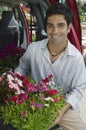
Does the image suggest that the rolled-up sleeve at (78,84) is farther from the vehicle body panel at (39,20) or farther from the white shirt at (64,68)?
the vehicle body panel at (39,20)

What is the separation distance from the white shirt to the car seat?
2.77 meters

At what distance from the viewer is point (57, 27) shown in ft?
9.18

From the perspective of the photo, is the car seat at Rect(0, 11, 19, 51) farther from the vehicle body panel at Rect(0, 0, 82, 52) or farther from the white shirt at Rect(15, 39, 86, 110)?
the white shirt at Rect(15, 39, 86, 110)

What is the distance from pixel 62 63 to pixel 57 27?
0.29 metres

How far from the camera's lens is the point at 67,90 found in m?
2.93

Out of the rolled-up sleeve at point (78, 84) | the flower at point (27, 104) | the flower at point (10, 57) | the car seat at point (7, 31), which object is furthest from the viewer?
the car seat at point (7, 31)

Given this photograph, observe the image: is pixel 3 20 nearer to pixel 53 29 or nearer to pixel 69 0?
pixel 69 0

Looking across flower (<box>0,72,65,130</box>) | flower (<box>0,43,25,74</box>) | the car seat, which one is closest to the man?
flower (<box>0,72,65,130</box>)

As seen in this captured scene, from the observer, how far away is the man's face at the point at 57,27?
2793mm

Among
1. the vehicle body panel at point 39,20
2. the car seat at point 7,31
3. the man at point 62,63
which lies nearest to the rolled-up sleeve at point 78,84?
the man at point 62,63

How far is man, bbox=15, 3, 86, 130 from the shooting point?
110 inches

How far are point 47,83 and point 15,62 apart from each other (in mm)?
1812

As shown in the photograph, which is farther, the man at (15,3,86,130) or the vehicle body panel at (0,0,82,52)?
the vehicle body panel at (0,0,82,52)

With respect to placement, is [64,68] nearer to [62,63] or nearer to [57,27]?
[62,63]
